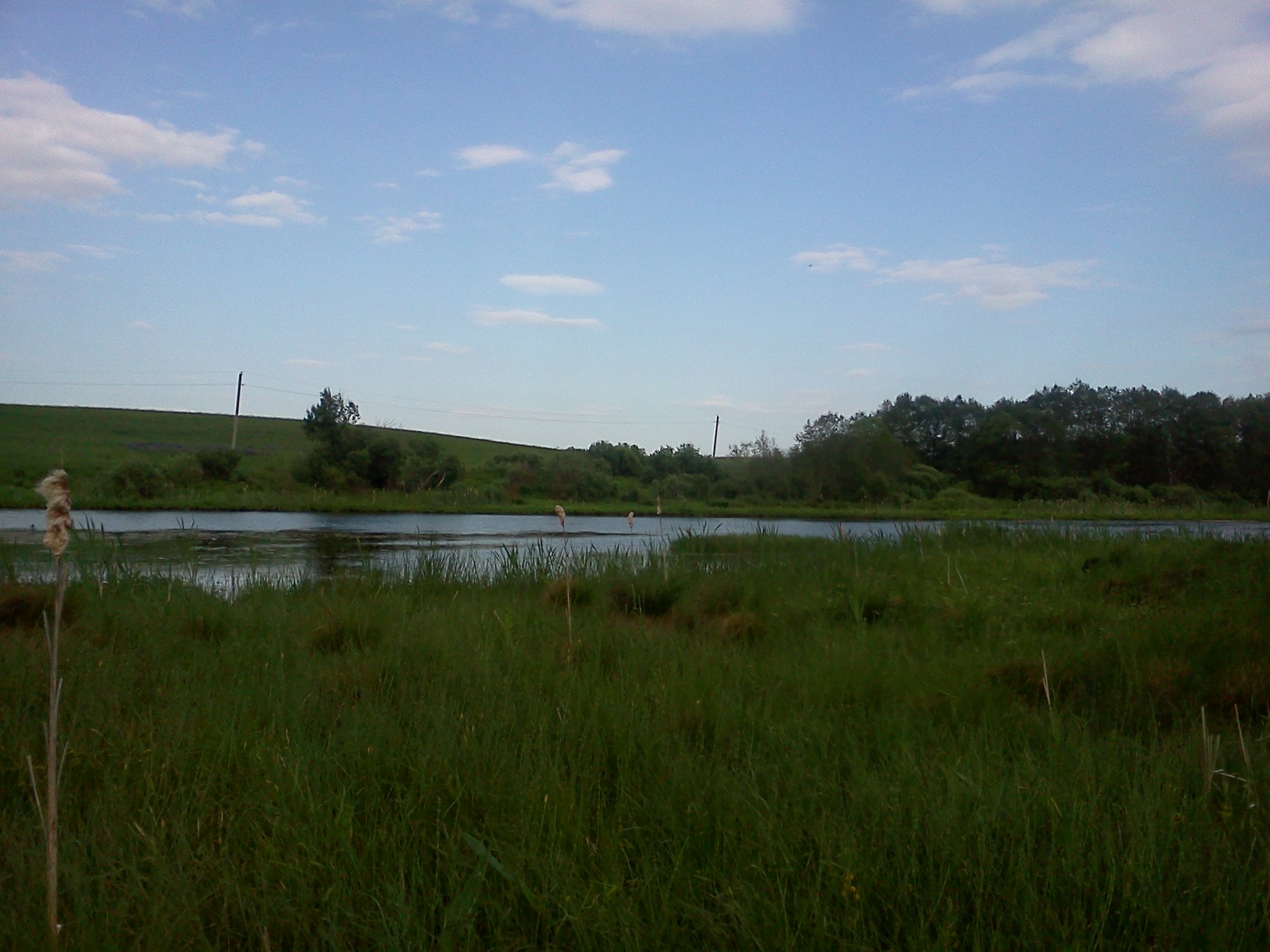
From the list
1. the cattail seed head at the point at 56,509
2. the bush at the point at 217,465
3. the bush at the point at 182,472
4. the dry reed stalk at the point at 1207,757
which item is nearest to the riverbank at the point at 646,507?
the bush at the point at 182,472

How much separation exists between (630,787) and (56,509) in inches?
83.5

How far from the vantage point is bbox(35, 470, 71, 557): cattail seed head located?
2256 millimetres

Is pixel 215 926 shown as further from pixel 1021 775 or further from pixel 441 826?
pixel 1021 775

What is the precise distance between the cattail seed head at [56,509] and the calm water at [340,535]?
4584 mm

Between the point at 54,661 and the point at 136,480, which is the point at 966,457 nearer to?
the point at 136,480

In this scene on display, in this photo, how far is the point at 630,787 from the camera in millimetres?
3289

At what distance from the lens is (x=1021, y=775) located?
333cm

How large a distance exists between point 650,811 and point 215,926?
1.40 meters

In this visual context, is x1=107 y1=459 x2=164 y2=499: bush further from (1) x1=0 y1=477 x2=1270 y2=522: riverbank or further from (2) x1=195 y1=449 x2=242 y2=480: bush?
(2) x1=195 y1=449 x2=242 y2=480: bush

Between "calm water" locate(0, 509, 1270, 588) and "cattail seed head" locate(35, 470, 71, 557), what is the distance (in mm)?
4584

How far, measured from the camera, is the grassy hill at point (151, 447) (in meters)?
28.6

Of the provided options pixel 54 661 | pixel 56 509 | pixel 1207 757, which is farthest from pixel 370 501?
pixel 1207 757

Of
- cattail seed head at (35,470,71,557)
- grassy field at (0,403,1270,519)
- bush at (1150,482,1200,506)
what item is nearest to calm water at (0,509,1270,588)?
grassy field at (0,403,1270,519)

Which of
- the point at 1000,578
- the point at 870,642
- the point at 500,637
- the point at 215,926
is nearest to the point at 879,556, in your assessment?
the point at 1000,578
